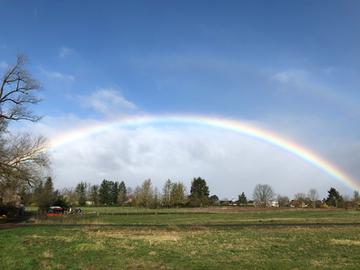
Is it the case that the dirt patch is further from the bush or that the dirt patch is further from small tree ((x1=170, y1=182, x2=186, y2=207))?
small tree ((x1=170, y1=182, x2=186, y2=207))

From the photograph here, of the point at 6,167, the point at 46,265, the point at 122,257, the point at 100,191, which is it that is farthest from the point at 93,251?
the point at 100,191

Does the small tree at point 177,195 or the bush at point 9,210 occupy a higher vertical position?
the small tree at point 177,195

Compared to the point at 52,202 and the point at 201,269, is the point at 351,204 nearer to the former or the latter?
the point at 52,202

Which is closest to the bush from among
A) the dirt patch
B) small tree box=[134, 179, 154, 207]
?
the dirt patch

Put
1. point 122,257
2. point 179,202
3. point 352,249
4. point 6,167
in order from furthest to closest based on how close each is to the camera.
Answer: point 179,202, point 6,167, point 352,249, point 122,257

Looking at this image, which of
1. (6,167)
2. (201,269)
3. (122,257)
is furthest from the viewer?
(6,167)

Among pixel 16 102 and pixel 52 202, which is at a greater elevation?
pixel 16 102

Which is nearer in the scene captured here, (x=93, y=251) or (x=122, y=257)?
(x=122, y=257)

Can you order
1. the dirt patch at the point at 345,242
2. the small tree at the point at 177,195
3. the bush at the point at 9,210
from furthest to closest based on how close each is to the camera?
the small tree at the point at 177,195 → the bush at the point at 9,210 → the dirt patch at the point at 345,242

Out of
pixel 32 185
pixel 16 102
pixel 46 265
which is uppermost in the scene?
pixel 16 102

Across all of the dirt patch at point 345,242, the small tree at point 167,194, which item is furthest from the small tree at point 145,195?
the dirt patch at point 345,242

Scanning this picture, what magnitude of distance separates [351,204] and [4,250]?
143 m

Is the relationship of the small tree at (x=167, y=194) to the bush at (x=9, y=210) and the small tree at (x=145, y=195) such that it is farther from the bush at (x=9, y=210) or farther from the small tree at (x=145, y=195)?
the bush at (x=9, y=210)

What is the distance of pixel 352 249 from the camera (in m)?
20.6
